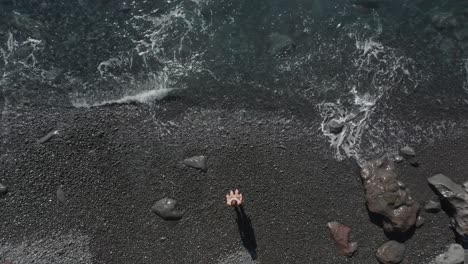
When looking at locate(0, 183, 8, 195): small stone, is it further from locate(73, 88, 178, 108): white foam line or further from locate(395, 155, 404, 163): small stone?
locate(395, 155, 404, 163): small stone

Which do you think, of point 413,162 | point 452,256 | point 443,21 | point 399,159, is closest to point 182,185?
point 399,159

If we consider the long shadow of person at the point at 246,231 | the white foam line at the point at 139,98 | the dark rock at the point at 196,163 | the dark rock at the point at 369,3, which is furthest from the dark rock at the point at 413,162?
the white foam line at the point at 139,98

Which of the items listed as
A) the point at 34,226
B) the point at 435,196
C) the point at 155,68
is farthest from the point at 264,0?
the point at 34,226

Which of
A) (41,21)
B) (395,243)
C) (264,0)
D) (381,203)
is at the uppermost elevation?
(264,0)

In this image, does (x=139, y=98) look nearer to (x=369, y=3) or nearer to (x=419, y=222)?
(x=369, y=3)

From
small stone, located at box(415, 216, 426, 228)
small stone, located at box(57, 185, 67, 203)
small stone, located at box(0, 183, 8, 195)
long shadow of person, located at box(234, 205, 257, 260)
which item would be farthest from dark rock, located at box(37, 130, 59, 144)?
small stone, located at box(415, 216, 426, 228)

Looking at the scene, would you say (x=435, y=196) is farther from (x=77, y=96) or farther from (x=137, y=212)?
(x=77, y=96)
